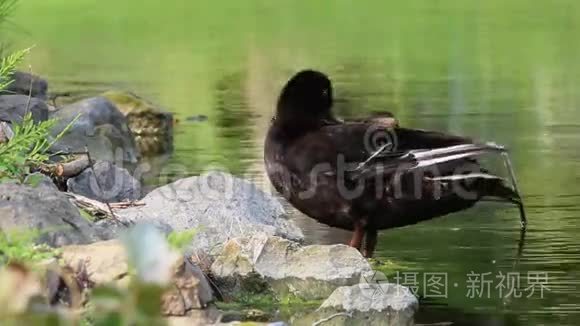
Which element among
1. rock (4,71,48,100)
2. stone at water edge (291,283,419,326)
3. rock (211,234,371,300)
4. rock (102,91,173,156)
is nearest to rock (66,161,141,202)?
rock (211,234,371,300)

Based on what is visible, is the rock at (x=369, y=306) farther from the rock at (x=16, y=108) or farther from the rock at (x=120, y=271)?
the rock at (x=16, y=108)

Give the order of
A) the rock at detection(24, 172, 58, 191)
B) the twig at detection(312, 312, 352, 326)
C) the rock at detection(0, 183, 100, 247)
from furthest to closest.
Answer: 1. the rock at detection(24, 172, 58, 191)
2. the twig at detection(312, 312, 352, 326)
3. the rock at detection(0, 183, 100, 247)

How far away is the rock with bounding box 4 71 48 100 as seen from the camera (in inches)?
534

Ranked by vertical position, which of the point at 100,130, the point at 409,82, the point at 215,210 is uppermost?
the point at 215,210

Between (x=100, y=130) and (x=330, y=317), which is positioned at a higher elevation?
(x=330, y=317)

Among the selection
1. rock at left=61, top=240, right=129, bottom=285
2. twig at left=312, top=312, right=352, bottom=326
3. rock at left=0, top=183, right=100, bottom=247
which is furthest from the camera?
twig at left=312, top=312, right=352, bottom=326

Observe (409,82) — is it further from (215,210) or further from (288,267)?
(288,267)

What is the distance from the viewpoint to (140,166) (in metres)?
13.9

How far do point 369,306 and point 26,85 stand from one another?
26.9 feet

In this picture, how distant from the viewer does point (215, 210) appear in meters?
8.91

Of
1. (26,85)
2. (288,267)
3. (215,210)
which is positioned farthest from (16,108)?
(288,267)

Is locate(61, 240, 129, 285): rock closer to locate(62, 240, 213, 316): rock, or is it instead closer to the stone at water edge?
locate(62, 240, 213, 316): rock

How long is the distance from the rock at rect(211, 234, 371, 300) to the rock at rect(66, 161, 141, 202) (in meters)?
2.23

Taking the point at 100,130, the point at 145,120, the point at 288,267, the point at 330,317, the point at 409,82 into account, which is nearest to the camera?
the point at 330,317
